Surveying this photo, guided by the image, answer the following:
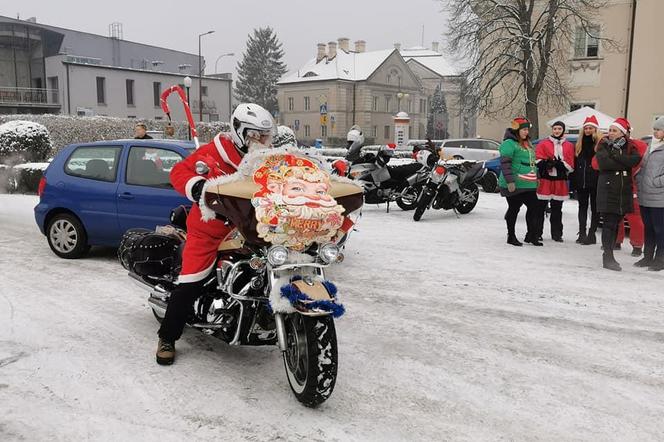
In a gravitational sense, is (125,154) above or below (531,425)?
above

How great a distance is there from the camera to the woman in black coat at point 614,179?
25.1 ft

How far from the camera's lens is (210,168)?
417cm

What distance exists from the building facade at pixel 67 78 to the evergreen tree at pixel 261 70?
30.6 metres

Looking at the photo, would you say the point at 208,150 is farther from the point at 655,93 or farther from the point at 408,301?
the point at 655,93

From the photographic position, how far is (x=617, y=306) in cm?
616

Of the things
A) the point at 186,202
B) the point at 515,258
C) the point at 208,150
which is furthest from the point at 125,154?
the point at 515,258

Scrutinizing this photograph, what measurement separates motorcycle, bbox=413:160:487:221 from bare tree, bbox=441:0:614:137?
1567cm

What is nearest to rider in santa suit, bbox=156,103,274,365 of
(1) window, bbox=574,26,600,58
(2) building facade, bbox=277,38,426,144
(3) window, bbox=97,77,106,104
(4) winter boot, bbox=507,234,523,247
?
(4) winter boot, bbox=507,234,523,247

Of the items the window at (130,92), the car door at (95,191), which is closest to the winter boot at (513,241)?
the car door at (95,191)

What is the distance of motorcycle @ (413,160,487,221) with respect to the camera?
1193cm

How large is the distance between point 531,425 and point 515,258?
502 centimetres

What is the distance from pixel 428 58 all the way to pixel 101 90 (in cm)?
6879

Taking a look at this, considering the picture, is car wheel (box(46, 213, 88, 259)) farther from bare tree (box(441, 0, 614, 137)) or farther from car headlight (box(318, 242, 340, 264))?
bare tree (box(441, 0, 614, 137))

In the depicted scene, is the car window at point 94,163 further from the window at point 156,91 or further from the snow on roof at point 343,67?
the snow on roof at point 343,67
